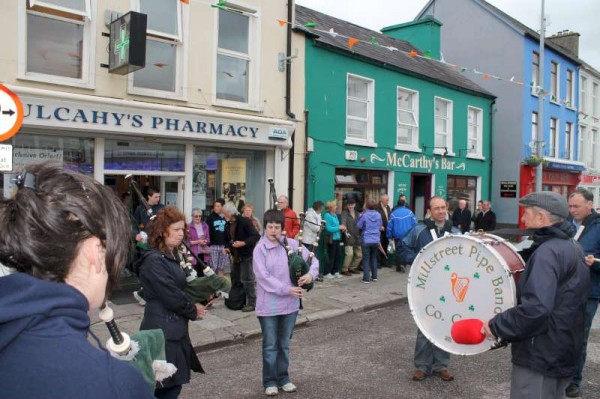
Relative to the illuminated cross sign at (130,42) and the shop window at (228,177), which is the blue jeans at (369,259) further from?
the illuminated cross sign at (130,42)

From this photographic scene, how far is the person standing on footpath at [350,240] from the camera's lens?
10992mm

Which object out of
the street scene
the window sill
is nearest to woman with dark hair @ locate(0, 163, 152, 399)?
the street scene

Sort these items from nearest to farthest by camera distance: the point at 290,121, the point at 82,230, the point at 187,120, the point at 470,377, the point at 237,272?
the point at 82,230, the point at 470,377, the point at 237,272, the point at 187,120, the point at 290,121

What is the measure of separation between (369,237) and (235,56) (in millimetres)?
4726

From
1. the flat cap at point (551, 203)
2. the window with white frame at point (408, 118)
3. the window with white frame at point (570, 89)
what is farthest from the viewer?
the window with white frame at point (570, 89)

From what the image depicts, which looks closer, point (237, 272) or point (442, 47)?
point (237, 272)

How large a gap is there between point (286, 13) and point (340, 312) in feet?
21.2

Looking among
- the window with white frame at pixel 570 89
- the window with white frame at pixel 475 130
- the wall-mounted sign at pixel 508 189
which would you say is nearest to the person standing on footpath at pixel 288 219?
the window with white frame at pixel 475 130

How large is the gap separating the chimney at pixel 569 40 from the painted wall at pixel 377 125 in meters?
10.3

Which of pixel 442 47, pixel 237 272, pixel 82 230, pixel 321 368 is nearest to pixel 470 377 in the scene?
pixel 321 368

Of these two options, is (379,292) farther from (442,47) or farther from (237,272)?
(442,47)

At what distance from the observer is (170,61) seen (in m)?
8.76

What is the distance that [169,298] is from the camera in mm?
3338

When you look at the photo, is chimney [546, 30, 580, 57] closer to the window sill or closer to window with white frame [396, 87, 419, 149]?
window with white frame [396, 87, 419, 149]
